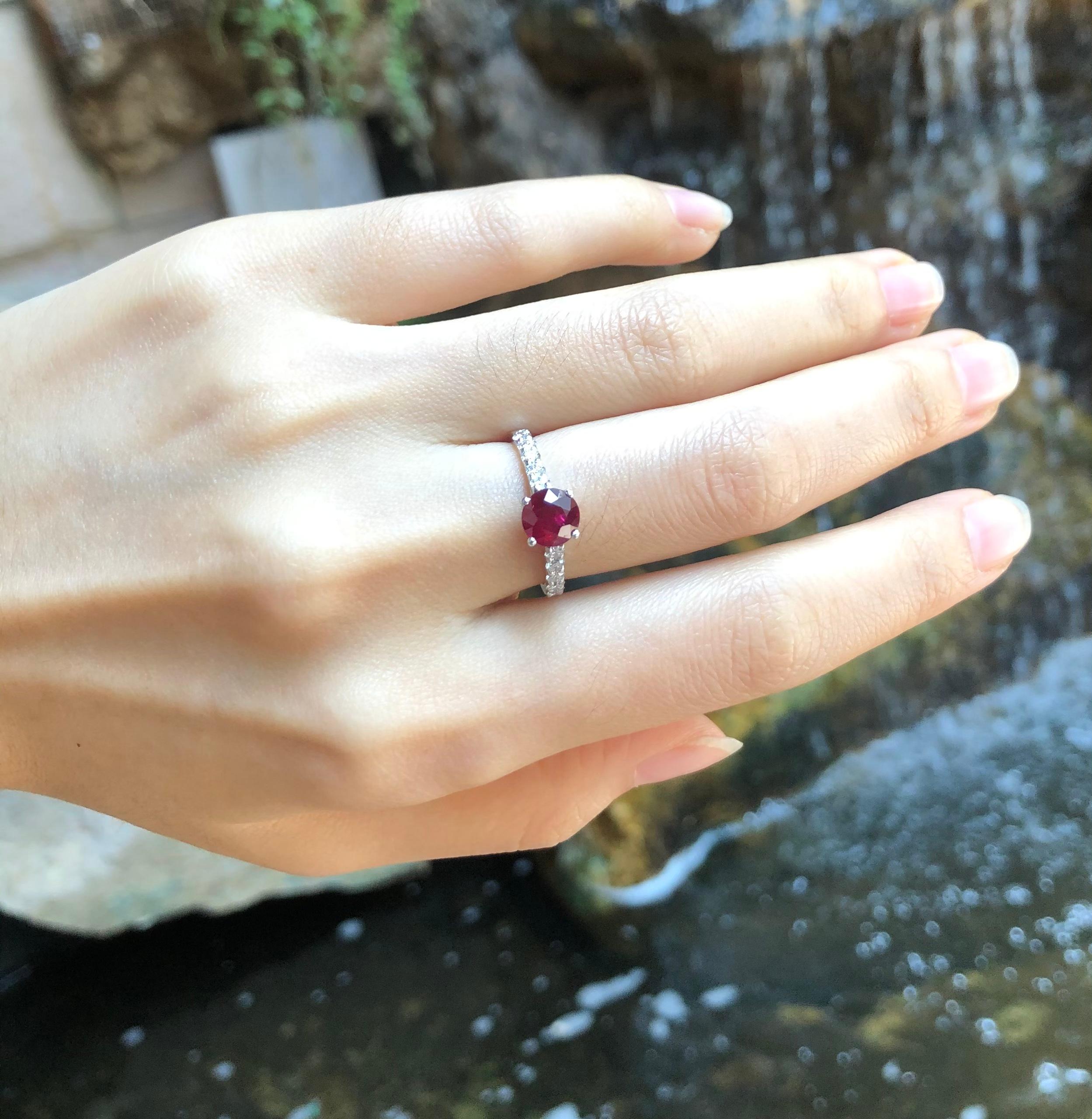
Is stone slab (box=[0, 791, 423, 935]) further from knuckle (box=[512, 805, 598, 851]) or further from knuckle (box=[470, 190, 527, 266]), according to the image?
knuckle (box=[470, 190, 527, 266])

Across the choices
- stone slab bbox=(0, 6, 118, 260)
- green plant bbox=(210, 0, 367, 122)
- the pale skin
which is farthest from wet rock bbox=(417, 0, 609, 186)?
the pale skin

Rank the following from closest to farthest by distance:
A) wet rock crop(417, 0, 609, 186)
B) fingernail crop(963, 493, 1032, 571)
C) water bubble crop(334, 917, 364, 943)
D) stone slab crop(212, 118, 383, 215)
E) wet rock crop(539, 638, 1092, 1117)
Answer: fingernail crop(963, 493, 1032, 571)
wet rock crop(539, 638, 1092, 1117)
water bubble crop(334, 917, 364, 943)
wet rock crop(417, 0, 609, 186)
stone slab crop(212, 118, 383, 215)

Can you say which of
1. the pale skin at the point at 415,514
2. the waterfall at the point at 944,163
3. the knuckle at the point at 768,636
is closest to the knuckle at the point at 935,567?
the pale skin at the point at 415,514

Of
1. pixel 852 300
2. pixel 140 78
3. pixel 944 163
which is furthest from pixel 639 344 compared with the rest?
pixel 140 78

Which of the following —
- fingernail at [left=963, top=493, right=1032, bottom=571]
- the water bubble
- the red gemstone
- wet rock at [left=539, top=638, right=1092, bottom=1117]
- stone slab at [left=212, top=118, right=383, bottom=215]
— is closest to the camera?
the red gemstone

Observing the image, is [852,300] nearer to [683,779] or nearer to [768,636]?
[768,636]
